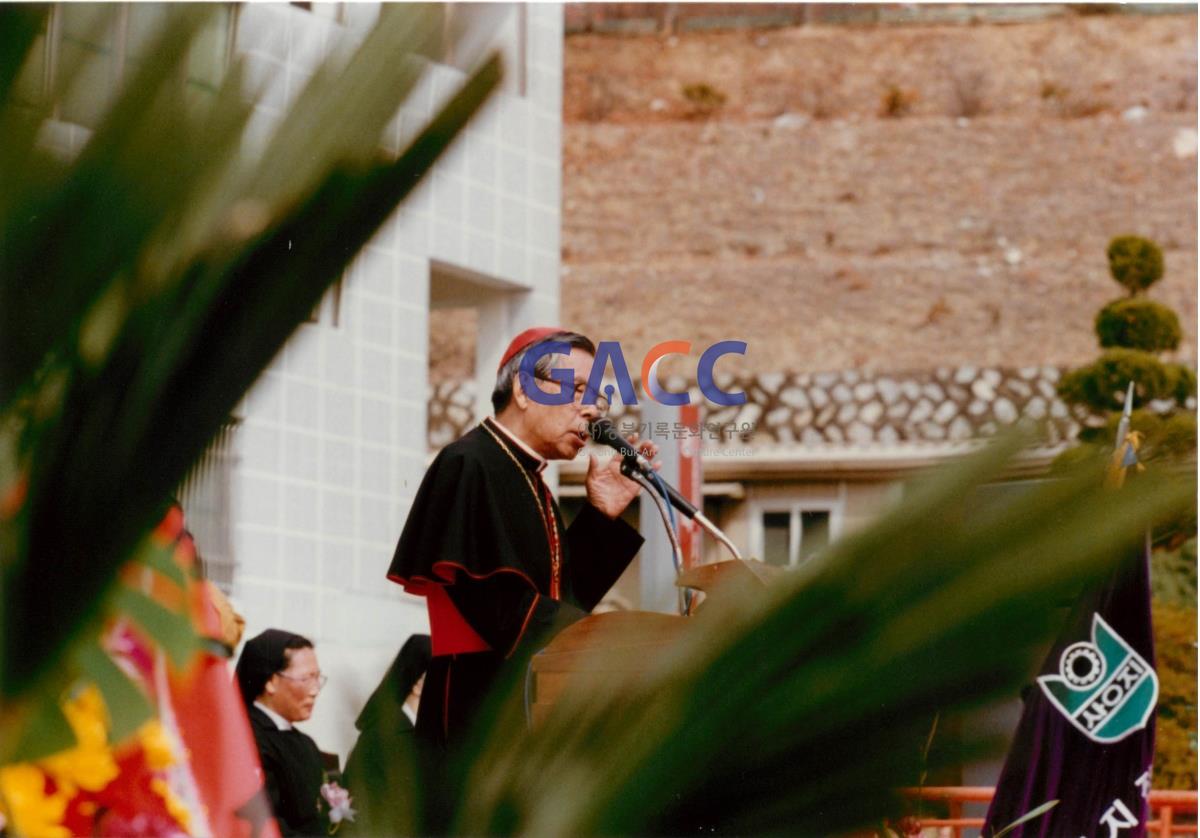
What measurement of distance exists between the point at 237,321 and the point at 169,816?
0.18 metres

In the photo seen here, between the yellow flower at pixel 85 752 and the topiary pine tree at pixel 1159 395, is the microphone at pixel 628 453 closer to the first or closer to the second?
the yellow flower at pixel 85 752

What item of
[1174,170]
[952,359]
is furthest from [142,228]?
[1174,170]

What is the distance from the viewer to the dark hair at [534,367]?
2.47m

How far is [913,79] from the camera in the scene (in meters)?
28.2

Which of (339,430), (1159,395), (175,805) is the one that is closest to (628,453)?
(339,430)

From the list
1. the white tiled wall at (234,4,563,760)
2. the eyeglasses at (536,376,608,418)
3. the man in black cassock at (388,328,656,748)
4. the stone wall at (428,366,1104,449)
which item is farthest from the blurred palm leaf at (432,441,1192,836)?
the stone wall at (428,366,1104,449)

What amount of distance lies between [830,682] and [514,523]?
2477 millimetres

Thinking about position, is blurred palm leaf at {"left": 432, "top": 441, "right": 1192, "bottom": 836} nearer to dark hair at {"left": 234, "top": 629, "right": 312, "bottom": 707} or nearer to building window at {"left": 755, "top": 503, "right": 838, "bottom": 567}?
building window at {"left": 755, "top": 503, "right": 838, "bottom": 567}

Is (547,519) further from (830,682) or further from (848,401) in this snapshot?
(848,401)

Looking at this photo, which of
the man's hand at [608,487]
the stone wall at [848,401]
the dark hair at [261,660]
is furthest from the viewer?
the stone wall at [848,401]

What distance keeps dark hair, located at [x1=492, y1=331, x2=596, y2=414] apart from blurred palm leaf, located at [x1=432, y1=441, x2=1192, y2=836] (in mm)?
1935

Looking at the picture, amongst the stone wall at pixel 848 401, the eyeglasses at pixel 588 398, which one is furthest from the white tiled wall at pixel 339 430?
the stone wall at pixel 848 401

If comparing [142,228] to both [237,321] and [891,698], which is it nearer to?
[237,321]

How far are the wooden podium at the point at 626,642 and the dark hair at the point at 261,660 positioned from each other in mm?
2785
